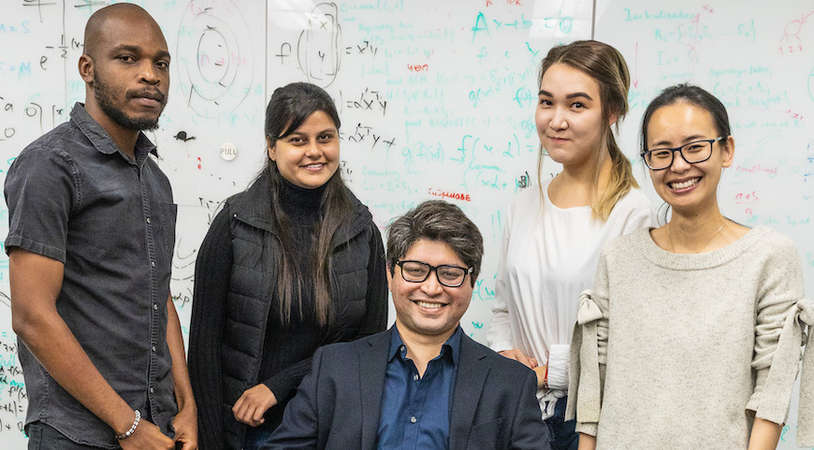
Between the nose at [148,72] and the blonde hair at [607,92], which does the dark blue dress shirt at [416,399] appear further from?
the nose at [148,72]

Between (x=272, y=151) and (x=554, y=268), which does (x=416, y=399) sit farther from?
(x=272, y=151)

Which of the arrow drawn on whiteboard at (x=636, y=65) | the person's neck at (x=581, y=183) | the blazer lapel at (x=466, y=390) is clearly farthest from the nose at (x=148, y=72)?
the arrow drawn on whiteboard at (x=636, y=65)

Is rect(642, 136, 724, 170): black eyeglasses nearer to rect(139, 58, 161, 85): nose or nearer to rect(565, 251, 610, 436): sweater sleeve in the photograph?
rect(565, 251, 610, 436): sweater sleeve

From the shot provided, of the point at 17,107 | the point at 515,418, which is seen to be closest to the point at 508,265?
the point at 515,418

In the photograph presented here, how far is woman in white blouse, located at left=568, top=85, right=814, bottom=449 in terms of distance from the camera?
159 cm

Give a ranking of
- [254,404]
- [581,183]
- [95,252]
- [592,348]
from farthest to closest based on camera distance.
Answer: [581,183] < [254,404] < [592,348] < [95,252]

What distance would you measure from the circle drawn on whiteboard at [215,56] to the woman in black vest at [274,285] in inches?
46.7

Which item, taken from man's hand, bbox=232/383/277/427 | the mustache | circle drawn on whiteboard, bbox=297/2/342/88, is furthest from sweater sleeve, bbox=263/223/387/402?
Answer: circle drawn on whiteboard, bbox=297/2/342/88

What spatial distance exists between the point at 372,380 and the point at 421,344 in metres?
0.15

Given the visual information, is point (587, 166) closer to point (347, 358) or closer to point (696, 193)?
point (696, 193)

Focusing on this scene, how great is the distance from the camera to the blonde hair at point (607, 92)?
191 centimetres

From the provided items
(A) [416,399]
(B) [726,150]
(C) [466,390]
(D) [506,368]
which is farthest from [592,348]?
(B) [726,150]

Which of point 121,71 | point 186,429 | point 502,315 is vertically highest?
point 121,71

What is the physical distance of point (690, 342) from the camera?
163 cm
